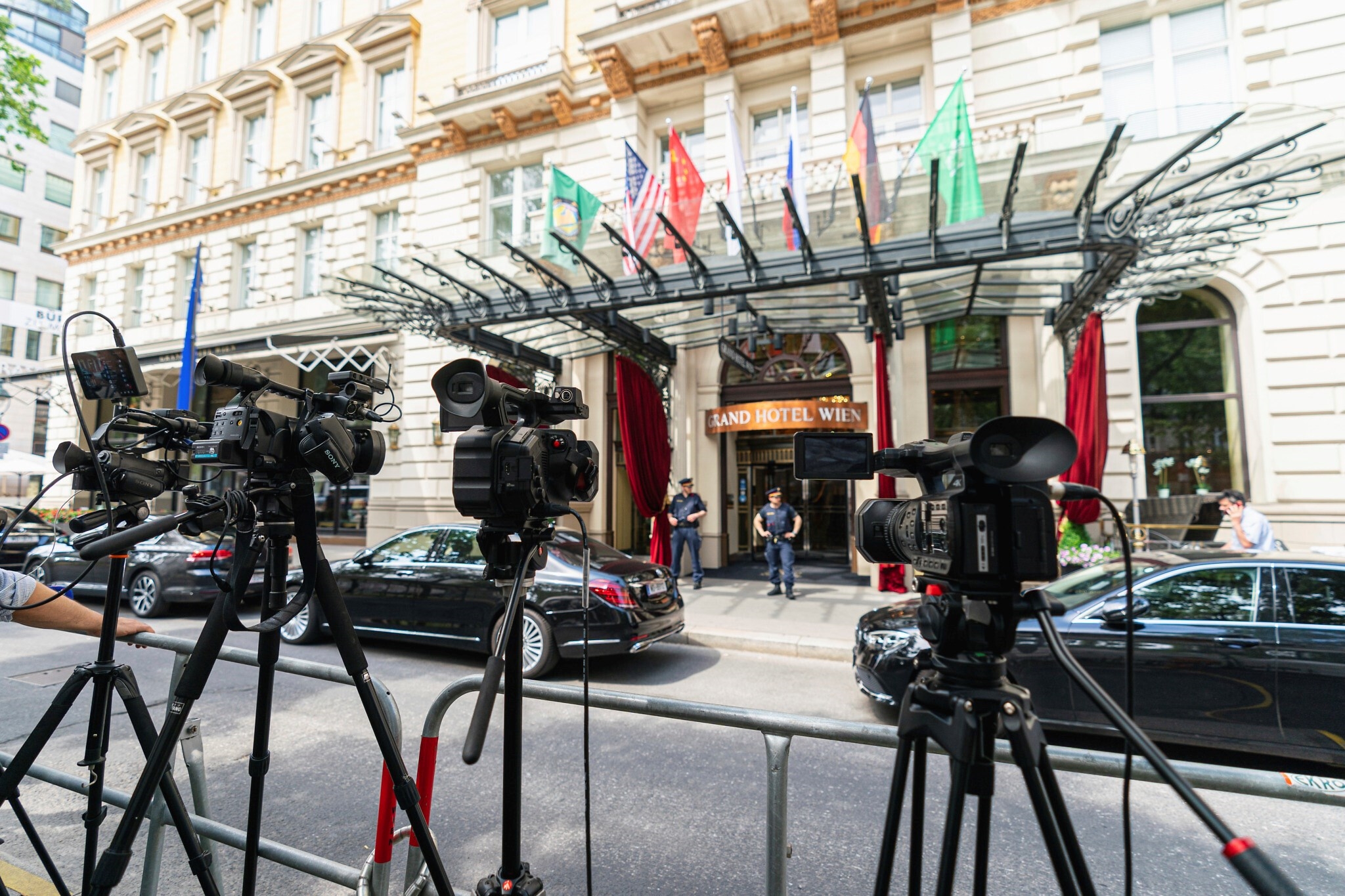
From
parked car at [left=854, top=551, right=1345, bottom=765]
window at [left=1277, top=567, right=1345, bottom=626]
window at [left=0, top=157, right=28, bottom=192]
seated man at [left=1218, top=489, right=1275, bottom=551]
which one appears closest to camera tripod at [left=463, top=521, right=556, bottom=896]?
parked car at [left=854, top=551, right=1345, bottom=765]

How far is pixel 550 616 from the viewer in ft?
19.9

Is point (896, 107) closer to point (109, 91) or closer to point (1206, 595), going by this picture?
point (1206, 595)

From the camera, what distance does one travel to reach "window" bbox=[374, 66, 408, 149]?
16.6 m

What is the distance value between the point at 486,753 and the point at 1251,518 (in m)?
8.81

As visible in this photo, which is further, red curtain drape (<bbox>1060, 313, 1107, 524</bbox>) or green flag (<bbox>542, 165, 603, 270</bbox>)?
red curtain drape (<bbox>1060, 313, 1107, 524</bbox>)

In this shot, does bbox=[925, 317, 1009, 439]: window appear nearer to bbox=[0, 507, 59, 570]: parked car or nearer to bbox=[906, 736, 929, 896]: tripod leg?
bbox=[906, 736, 929, 896]: tripod leg

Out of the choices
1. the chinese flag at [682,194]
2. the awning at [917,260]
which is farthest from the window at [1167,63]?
the chinese flag at [682,194]

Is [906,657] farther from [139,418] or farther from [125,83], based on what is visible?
[125,83]

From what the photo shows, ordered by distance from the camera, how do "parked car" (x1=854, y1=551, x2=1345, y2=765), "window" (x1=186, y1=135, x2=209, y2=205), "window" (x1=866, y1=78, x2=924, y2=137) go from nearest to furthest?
"parked car" (x1=854, y1=551, x2=1345, y2=765)
"window" (x1=866, y1=78, x2=924, y2=137)
"window" (x1=186, y1=135, x2=209, y2=205)

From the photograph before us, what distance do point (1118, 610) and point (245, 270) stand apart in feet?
70.7

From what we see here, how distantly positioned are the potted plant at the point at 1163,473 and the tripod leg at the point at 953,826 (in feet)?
37.2

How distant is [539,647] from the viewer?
6.02 m

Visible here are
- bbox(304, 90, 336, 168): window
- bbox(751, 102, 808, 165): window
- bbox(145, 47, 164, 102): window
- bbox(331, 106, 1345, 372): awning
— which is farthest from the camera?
bbox(145, 47, 164, 102): window

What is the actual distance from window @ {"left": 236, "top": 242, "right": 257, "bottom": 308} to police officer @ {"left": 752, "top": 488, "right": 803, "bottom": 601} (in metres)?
16.0
